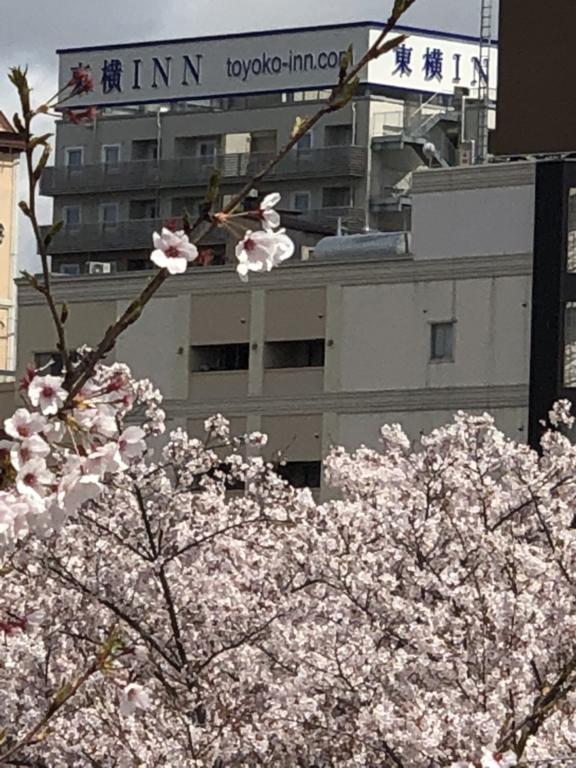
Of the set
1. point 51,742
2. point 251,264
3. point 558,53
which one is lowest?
point 51,742

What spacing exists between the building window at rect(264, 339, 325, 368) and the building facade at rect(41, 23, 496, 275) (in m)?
18.2

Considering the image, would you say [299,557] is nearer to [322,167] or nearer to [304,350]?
[304,350]

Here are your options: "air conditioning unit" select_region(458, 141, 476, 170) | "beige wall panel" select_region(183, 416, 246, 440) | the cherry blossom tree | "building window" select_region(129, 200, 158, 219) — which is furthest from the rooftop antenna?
the cherry blossom tree

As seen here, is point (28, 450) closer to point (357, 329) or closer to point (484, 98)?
point (357, 329)

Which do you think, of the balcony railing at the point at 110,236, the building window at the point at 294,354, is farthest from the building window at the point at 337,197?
the building window at the point at 294,354

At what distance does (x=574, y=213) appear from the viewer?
173ft

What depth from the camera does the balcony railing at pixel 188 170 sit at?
3260 inches

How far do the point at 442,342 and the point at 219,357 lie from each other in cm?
635

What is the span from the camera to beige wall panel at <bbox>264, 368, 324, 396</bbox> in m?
56.9

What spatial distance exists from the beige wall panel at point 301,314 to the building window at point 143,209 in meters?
30.3

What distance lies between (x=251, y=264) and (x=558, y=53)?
126 ft

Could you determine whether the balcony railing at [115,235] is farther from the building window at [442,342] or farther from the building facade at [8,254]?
the building window at [442,342]

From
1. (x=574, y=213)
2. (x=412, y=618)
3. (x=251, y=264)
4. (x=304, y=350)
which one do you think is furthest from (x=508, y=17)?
(x=251, y=264)

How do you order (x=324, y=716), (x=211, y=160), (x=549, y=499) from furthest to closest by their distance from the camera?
1. (x=211, y=160)
2. (x=549, y=499)
3. (x=324, y=716)
